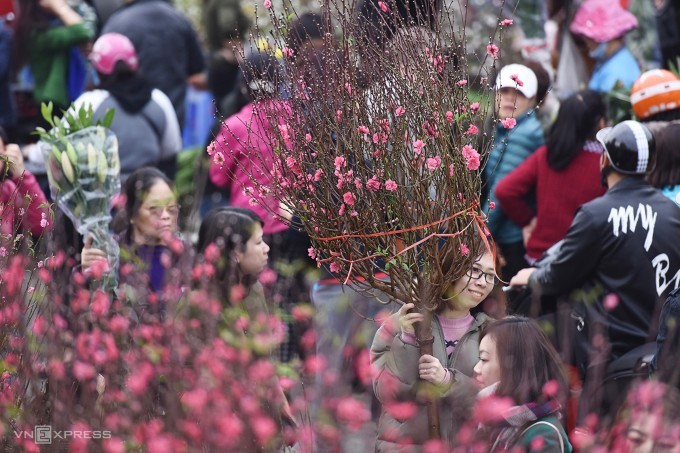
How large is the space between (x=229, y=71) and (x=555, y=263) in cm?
452

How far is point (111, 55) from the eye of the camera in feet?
22.4

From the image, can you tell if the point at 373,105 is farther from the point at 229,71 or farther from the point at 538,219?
the point at 229,71

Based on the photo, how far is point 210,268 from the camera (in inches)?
185

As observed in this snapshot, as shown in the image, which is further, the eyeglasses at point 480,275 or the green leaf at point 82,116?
the green leaf at point 82,116

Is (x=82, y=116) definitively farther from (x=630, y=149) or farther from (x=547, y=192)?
(x=630, y=149)

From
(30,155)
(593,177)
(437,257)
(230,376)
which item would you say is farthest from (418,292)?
(30,155)

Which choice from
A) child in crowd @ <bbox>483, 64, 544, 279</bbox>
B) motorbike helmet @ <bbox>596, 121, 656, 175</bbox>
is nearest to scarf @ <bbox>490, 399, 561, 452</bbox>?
motorbike helmet @ <bbox>596, 121, 656, 175</bbox>

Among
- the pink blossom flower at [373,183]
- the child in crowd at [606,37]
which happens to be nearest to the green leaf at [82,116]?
the pink blossom flower at [373,183]

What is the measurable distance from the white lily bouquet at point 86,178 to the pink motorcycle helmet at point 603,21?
363 centimetres

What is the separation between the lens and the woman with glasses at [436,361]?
13.9ft

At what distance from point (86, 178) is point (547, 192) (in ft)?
7.69

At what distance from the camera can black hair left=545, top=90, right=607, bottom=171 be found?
6277 millimetres

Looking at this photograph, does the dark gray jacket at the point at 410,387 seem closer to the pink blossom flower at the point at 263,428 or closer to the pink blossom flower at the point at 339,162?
the pink blossom flower at the point at 339,162

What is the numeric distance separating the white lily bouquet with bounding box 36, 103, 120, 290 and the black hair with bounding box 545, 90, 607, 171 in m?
2.22
